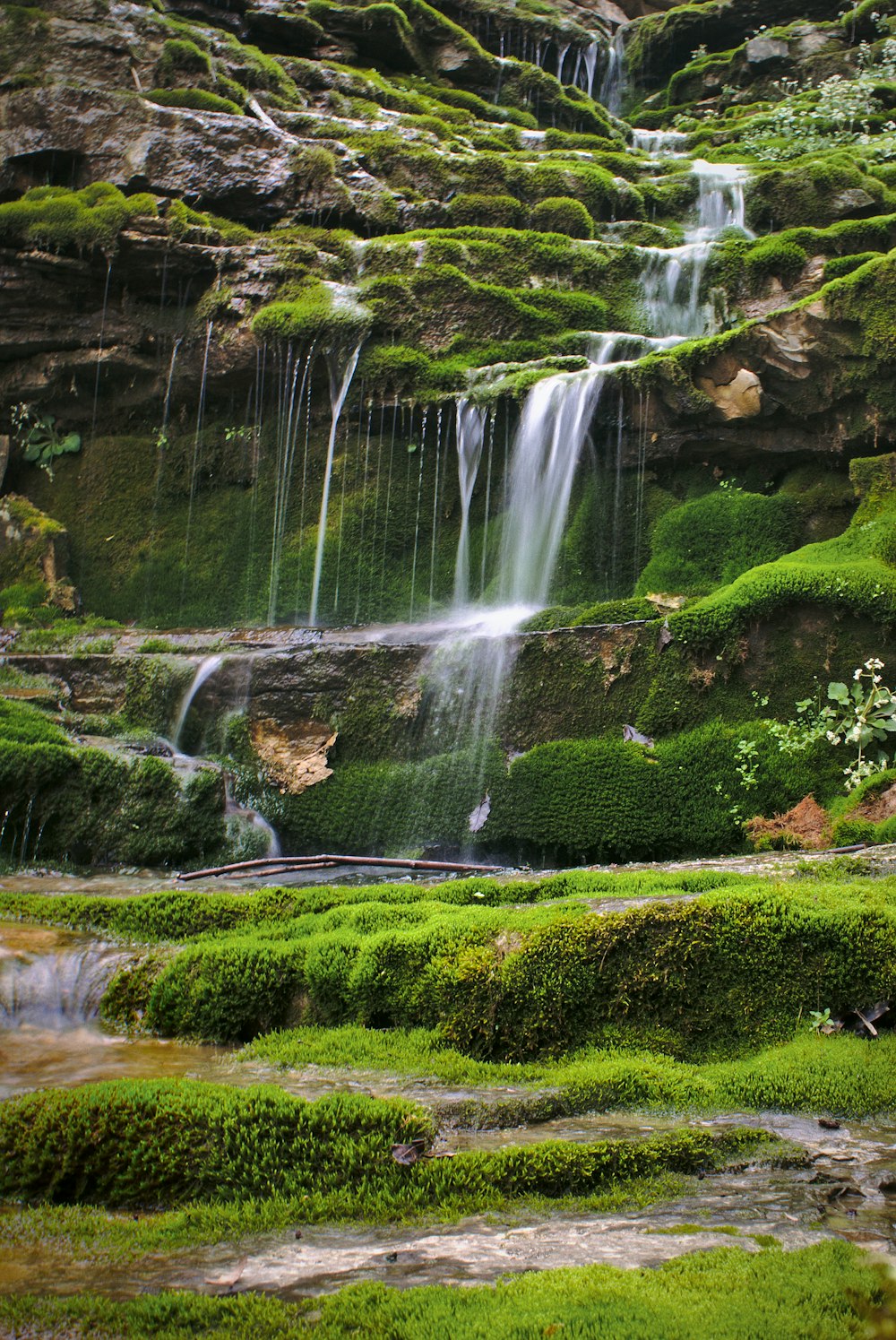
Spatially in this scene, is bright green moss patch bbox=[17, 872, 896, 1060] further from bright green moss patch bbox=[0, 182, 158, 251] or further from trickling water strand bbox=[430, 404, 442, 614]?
bright green moss patch bbox=[0, 182, 158, 251]

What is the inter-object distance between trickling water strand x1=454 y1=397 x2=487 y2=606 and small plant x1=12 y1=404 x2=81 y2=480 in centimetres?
838

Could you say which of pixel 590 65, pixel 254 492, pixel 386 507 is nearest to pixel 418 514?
pixel 386 507

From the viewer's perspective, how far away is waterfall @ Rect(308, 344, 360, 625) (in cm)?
1800

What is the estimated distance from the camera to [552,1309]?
2568 millimetres

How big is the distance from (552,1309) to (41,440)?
68.2 ft

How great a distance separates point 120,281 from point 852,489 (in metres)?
13.7

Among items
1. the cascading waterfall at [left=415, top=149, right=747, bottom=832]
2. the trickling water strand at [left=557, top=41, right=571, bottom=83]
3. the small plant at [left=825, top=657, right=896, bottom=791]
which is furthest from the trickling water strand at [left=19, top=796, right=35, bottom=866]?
the trickling water strand at [left=557, top=41, right=571, bottom=83]

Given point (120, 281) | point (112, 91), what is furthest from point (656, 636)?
point (112, 91)

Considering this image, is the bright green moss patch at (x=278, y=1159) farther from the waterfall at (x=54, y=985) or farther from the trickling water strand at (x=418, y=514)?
the trickling water strand at (x=418, y=514)

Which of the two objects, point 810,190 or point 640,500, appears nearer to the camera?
point 640,500

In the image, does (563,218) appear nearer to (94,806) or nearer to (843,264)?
(843,264)

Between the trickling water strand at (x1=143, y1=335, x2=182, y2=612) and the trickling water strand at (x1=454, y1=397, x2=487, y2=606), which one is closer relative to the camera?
the trickling water strand at (x1=454, y1=397, x2=487, y2=606)

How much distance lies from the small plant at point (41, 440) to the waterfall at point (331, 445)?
5613 mm

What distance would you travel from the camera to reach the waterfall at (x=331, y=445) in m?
18.0
